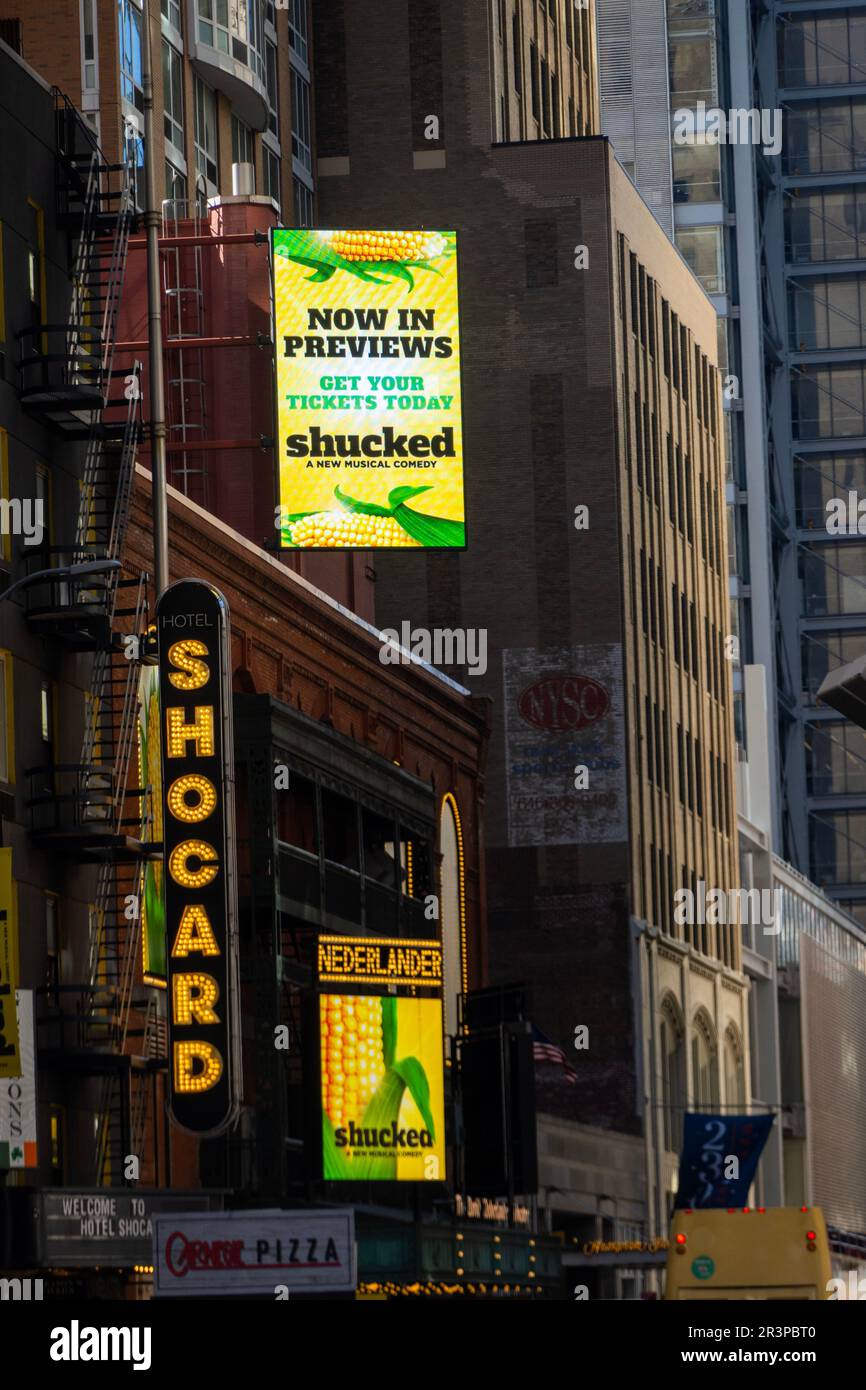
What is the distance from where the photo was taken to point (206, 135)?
2749 inches

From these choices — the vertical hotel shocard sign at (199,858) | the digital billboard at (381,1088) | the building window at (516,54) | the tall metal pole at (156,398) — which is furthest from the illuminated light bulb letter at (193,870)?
the building window at (516,54)

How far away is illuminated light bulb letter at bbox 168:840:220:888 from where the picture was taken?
40.4m

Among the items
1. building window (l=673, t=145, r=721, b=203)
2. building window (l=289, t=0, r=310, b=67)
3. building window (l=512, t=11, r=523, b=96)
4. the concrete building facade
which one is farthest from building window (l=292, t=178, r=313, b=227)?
building window (l=673, t=145, r=721, b=203)

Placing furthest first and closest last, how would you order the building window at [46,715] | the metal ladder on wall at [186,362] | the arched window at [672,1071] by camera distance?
the arched window at [672,1071] < the metal ladder on wall at [186,362] < the building window at [46,715]

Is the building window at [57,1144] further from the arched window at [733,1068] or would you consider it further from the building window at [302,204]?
the arched window at [733,1068]

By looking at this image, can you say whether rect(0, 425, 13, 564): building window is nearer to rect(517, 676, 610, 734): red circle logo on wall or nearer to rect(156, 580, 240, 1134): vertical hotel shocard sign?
rect(156, 580, 240, 1134): vertical hotel shocard sign

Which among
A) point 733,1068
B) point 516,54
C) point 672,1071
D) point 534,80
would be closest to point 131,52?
point 516,54

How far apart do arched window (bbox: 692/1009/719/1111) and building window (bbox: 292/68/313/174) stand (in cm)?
2985

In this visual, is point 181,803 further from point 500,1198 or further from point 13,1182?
point 500,1198

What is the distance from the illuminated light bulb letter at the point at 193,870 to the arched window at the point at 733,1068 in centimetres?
5714

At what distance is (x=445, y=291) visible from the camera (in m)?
54.4

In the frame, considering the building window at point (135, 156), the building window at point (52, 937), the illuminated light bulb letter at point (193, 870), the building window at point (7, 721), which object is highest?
the building window at point (135, 156)

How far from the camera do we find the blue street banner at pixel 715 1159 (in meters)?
68.1

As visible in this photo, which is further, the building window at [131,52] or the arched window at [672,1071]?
the arched window at [672,1071]
